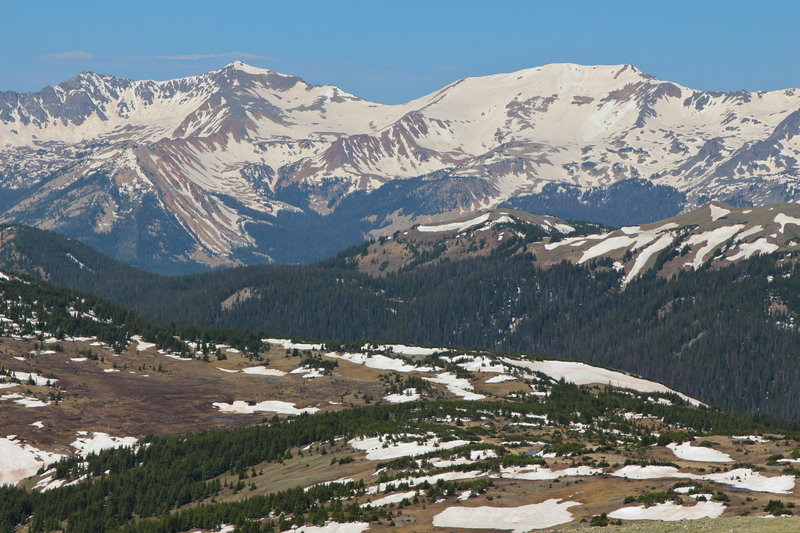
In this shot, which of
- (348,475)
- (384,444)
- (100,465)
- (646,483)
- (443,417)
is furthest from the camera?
(443,417)

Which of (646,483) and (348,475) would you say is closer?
(646,483)

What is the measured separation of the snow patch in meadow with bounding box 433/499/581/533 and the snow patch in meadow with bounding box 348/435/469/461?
126 ft

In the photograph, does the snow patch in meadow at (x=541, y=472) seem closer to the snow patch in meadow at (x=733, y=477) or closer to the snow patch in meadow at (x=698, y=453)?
the snow patch in meadow at (x=733, y=477)

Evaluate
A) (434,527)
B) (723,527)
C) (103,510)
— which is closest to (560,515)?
(434,527)

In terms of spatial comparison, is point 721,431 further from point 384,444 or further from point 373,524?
point 373,524

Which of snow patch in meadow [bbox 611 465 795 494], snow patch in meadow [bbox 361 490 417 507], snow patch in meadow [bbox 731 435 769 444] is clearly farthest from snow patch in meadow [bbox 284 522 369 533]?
snow patch in meadow [bbox 731 435 769 444]

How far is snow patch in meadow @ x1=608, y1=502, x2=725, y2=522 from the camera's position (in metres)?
94.4

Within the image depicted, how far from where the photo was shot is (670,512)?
3780 inches

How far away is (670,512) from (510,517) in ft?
47.7

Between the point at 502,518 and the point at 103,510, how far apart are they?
213 ft

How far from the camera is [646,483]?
4345 inches

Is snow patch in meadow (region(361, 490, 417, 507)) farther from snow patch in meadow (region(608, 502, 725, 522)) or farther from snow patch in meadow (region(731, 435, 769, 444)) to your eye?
snow patch in meadow (region(731, 435, 769, 444))

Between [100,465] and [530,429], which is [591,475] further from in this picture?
[100,465]

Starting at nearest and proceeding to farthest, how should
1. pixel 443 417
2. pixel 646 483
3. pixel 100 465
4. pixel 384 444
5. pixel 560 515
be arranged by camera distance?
pixel 560 515 < pixel 646 483 < pixel 384 444 < pixel 100 465 < pixel 443 417
